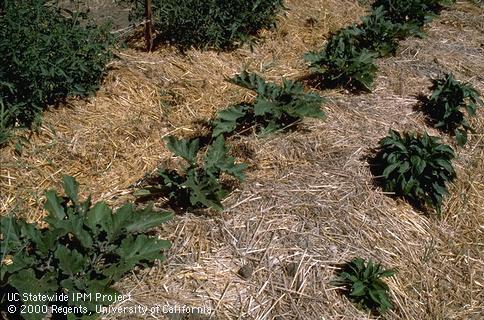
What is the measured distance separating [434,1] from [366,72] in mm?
2079

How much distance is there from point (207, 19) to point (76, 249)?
8.66 ft

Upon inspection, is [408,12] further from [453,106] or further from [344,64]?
[453,106]

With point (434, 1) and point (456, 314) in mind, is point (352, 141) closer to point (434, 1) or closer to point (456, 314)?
point (456, 314)

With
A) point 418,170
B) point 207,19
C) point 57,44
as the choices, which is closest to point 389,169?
Result: point 418,170

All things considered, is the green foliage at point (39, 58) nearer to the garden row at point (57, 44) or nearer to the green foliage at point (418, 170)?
the garden row at point (57, 44)

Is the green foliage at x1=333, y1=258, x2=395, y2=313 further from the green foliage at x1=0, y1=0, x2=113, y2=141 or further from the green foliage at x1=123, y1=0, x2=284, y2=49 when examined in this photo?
the green foliage at x1=123, y1=0, x2=284, y2=49

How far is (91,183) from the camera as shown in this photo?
3588 millimetres

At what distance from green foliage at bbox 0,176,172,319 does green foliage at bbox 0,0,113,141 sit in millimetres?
898

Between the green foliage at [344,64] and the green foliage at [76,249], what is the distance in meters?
2.16

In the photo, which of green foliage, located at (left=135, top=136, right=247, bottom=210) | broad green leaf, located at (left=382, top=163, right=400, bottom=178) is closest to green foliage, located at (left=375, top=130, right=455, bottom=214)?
broad green leaf, located at (left=382, top=163, right=400, bottom=178)

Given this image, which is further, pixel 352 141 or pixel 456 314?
pixel 352 141

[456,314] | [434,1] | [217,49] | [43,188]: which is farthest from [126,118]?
[434,1]

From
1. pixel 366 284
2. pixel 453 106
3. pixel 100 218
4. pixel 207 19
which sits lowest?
pixel 366 284

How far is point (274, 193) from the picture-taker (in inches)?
136
